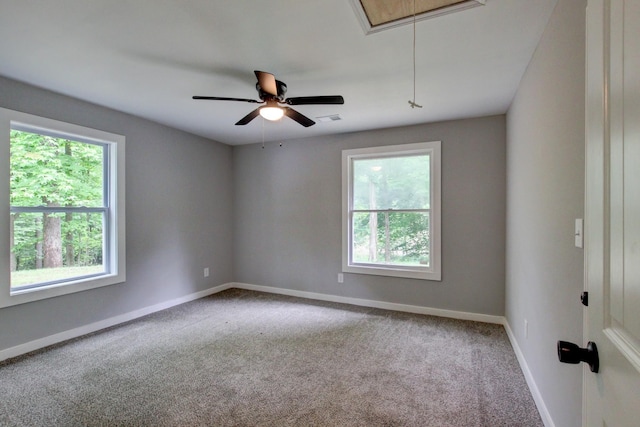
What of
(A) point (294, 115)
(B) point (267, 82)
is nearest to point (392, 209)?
(A) point (294, 115)

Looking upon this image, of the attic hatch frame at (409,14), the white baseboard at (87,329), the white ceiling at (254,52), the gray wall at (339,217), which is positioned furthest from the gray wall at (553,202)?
the white baseboard at (87,329)

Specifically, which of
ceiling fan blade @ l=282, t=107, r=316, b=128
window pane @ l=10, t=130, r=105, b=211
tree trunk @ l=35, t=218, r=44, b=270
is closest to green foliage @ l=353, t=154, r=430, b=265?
ceiling fan blade @ l=282, t=107, r=316, b=128

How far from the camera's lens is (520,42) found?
208 cm

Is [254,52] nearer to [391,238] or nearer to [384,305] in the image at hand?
[391,238]

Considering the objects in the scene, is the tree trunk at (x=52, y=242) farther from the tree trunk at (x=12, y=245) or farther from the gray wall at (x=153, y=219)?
the gray wall at (x=153, y=219)

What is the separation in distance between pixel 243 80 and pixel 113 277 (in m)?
2.68

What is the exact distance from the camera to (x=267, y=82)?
221 cm

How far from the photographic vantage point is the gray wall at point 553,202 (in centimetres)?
143

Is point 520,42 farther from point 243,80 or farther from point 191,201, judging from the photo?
point 191,201

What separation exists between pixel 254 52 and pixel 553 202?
219 cm

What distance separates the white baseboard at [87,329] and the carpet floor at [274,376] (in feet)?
0.32

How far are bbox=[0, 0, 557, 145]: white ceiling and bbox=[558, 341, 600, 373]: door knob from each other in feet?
5.91

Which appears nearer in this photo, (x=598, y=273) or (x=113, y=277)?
(x=598, y=273)

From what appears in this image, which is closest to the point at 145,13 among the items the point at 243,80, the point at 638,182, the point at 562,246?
the point at 243,80
